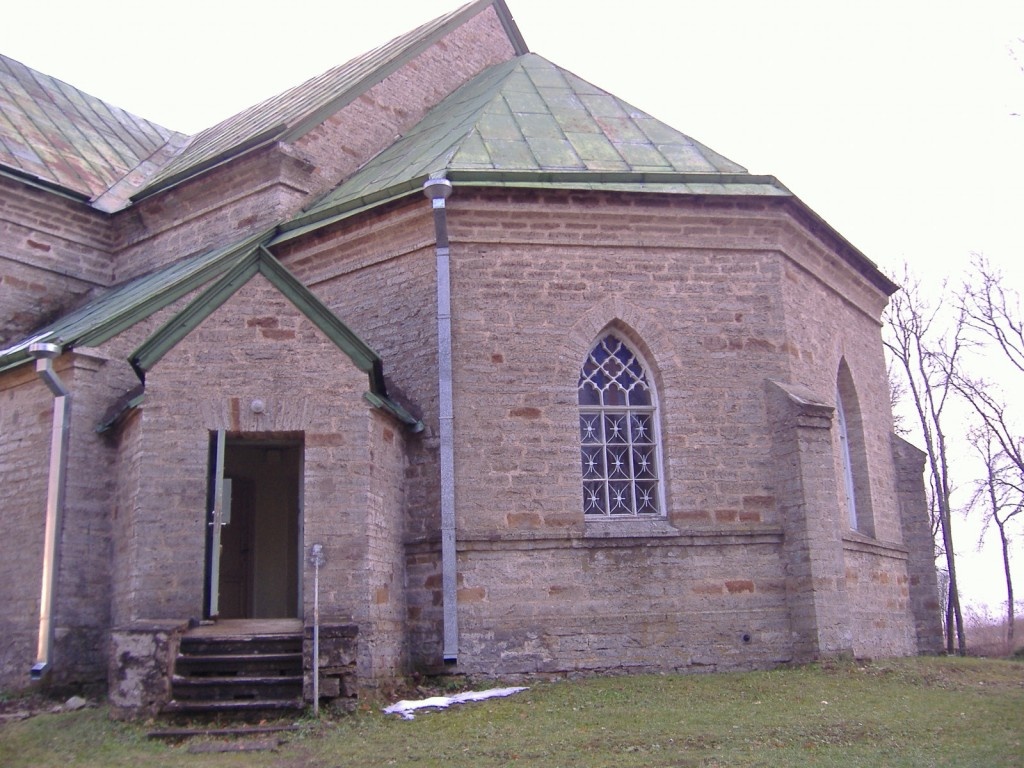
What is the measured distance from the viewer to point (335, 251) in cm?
1341

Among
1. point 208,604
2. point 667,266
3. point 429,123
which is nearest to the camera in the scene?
point 208,604

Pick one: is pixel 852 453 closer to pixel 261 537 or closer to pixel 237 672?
pixel 261 537

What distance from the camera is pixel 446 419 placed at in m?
11.7

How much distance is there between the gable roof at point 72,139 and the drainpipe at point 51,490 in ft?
16.7

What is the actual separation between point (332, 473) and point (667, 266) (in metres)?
4.77

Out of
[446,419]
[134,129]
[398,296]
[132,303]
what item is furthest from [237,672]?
[134,129]

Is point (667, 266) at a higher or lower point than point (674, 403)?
higher

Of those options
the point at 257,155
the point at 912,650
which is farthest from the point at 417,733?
the point at 257,155

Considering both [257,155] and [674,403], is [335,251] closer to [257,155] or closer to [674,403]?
[257,155]

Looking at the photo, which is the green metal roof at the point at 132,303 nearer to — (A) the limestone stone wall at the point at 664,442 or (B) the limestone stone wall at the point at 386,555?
(B) the limestone stone wall at the point at 386,555

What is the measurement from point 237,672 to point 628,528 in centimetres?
441

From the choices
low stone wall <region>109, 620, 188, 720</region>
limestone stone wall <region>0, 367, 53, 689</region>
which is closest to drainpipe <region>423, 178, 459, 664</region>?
low stone wall <region>109, 620, 188, 720</region>

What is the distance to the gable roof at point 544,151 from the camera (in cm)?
1271

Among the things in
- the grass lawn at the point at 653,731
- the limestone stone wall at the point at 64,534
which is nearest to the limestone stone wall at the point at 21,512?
the limestone stone wall at the point at 64,534
